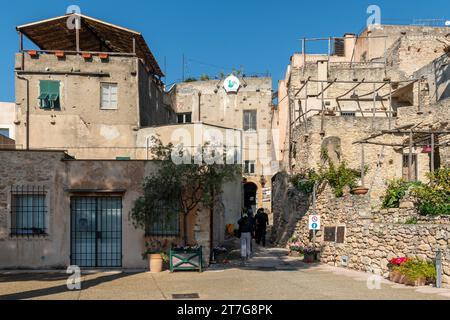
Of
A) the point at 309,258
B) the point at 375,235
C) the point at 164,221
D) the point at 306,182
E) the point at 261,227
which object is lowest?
the point at 309,258

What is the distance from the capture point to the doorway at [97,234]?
17.1m

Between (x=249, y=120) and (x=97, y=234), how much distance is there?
72.8 ft

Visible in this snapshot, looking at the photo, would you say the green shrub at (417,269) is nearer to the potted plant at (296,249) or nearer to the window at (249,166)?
the potted plant at (296,249)

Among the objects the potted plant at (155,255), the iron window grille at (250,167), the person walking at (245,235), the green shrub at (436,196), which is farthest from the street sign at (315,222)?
the iron window grille at (250,167)

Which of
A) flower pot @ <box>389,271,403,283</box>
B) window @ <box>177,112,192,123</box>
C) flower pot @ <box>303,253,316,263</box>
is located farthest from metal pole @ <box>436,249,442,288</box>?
window @ <box>177,112,192,123</box>

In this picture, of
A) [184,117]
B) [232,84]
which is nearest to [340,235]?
[232,84]

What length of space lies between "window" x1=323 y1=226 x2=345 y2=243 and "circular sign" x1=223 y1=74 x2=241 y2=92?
20.2m

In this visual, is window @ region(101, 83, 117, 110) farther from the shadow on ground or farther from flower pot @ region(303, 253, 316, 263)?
flower pot @ region(303, 253, 316, 263)

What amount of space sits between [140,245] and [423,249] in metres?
8.62

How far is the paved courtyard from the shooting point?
11.9m

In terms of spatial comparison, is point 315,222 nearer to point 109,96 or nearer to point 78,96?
point 109,96

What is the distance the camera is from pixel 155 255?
1638 centimetres
